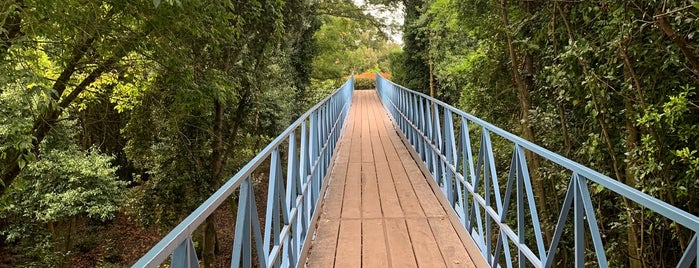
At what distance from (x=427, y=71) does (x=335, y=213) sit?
16.2 m

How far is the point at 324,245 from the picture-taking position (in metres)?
3.83

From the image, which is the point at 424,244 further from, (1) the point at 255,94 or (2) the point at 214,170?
(1) the point at 255,94

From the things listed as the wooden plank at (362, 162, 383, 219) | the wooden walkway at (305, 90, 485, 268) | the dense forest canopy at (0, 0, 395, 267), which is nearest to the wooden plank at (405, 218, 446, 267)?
the wooden walkway at (305, 90, 485, 268)

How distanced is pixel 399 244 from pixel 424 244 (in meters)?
0.22

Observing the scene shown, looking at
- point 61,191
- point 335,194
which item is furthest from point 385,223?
point 61,191

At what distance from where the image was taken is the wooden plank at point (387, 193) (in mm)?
4691

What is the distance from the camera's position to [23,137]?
4.14 metres

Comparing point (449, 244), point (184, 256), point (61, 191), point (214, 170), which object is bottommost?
point (61, 191)

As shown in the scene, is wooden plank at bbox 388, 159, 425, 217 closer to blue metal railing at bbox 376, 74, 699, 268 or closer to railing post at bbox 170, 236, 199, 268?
blue metal railing at bbox 376, 74, 699, 268

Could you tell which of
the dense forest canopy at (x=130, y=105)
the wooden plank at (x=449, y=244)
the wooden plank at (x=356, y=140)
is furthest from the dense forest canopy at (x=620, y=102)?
the wooden plank at (x=356, y=140)

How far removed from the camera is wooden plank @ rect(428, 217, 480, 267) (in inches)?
136

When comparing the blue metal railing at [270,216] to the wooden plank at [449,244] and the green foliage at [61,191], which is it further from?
the green foliage at [61,191]

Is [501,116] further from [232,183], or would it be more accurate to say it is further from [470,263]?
[232,183]

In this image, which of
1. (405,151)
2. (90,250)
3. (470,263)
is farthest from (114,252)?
(470,263)
